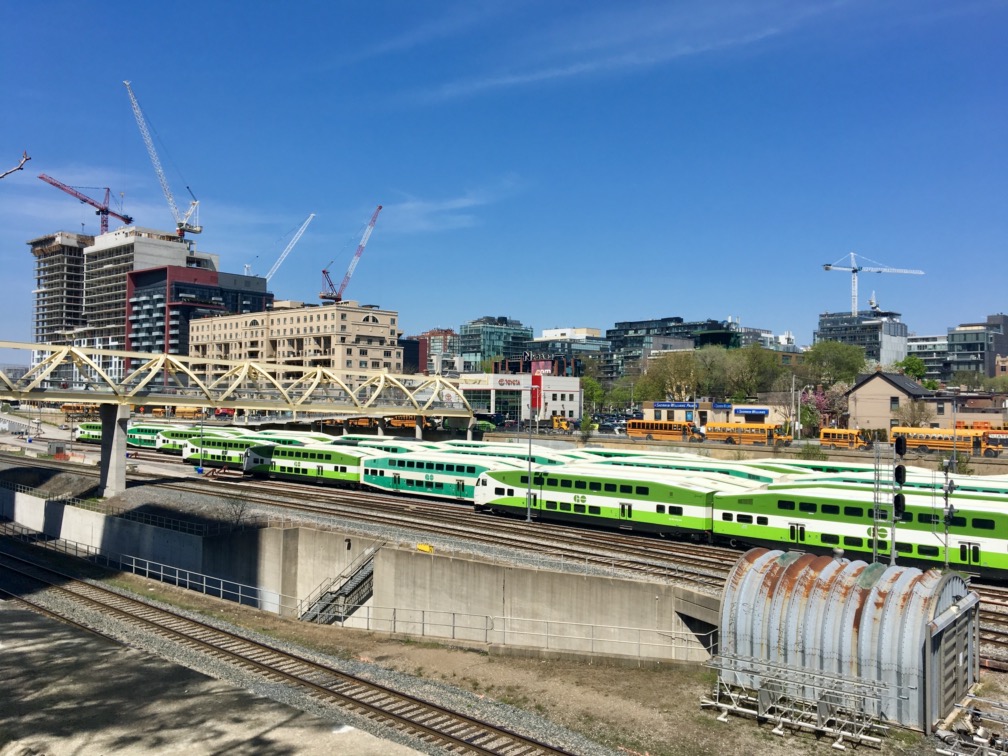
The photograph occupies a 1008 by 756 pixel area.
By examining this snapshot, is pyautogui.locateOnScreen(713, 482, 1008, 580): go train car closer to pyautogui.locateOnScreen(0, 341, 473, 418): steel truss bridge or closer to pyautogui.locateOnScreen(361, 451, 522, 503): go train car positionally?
pyautogui.locateOnScreen(361, 451, 522, 503): go train car

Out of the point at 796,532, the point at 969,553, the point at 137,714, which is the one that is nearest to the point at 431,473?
the point at 796,532

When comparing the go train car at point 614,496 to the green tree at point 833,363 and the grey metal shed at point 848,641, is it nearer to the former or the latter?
the grey metal shed at point 848,641

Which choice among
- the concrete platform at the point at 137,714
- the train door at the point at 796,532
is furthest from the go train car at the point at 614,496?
the concrete platform at the point at 137,714

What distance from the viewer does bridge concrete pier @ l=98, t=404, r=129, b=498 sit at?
66.4m

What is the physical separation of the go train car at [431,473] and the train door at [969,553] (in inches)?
1107

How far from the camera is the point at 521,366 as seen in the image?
171 meters

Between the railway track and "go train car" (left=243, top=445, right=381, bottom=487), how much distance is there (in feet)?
98.6

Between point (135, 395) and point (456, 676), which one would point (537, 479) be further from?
point (135, 395)

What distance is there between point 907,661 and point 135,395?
6124 cm

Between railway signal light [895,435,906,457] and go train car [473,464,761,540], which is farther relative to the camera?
go train car [473,464,761,540]

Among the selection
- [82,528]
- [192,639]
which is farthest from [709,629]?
[82,528]

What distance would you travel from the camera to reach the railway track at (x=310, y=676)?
2162 cm

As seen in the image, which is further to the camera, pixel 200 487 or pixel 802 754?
pixel 200 487

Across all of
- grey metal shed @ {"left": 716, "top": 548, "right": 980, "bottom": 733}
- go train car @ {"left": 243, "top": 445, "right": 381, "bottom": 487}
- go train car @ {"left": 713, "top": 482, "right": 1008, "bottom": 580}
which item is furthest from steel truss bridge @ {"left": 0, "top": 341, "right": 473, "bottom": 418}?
grey metal shed @ {"left": 716, "top": 548, "right": 980, "bottom": 733}
